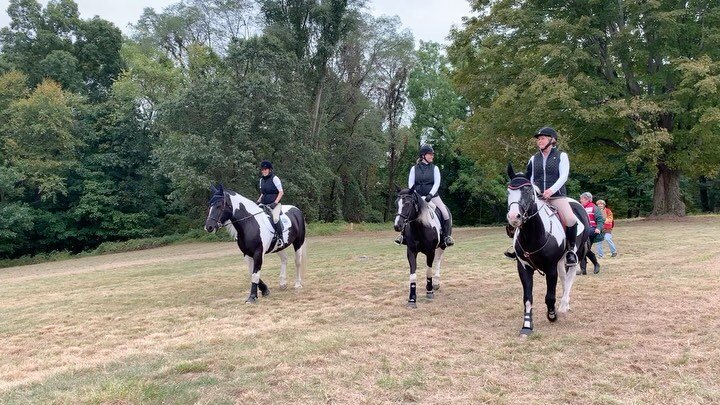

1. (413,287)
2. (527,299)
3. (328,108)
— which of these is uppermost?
(328,108)

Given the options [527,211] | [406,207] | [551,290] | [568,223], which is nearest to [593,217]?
[568,223]

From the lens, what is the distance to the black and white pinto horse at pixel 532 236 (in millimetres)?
6121

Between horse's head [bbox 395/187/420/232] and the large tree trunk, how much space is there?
2334 centimetres

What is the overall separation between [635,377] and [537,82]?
20154 mm

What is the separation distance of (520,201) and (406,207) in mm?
2409

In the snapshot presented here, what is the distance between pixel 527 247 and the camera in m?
6.54

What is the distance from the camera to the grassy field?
4625 mm

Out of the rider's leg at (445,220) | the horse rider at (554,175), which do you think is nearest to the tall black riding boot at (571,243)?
the horse rider at (554,175)

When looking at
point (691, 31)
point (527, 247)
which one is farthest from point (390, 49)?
point (527, 247)

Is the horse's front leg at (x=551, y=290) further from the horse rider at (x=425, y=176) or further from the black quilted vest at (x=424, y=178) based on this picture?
the black quilted vest at (x=424, y=178)

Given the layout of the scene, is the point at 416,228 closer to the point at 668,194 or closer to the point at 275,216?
the point at 275,216

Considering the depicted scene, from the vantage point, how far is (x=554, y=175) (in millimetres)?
6941

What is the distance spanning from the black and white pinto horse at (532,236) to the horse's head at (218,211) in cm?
563

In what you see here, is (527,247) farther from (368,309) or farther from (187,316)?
(187,316)
